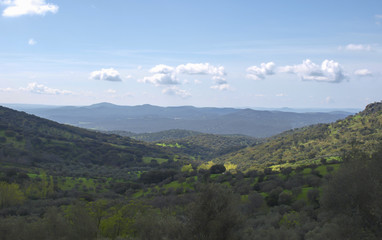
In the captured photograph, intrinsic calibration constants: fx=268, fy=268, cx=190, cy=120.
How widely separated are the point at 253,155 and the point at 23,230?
151431 mm

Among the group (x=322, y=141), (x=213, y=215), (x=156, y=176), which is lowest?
(x=156, y=176)

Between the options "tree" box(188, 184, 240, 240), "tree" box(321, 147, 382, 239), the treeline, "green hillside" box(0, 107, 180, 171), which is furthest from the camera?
"green hillside" box(0, 107, 180, 171)

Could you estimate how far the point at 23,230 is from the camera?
2430 centimetres

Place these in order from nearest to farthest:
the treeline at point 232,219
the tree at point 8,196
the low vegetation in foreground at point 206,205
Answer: the treeline at point 232,219 → the low vegetation in foreground at point 206,205 → the tree at point 8,196

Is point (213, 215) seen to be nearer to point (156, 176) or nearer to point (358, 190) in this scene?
point (358, 190)

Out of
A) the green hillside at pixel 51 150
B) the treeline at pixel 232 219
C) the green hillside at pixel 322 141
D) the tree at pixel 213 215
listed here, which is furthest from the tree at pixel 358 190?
the green hillside at pixel 51 150

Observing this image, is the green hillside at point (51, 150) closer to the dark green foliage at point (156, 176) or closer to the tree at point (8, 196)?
the dark green foliage at point (156, 176)

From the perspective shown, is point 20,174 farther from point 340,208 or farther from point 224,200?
point 340,208

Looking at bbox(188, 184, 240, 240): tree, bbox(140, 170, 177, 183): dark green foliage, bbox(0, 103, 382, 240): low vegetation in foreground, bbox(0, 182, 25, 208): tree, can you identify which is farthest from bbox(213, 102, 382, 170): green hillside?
bbox(188, 184, 240, 240): tree

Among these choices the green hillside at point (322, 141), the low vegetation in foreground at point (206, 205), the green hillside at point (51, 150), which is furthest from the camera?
the green hillside at point (322, 141)

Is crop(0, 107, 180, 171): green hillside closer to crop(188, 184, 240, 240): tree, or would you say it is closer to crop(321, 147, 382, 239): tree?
crop(188, 184, 240, 240): tree

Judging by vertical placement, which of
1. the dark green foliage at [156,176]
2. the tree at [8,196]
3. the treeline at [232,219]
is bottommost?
the dark green foliage at [156,176]

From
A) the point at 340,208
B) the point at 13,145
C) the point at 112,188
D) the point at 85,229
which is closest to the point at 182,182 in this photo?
the point at 112,188

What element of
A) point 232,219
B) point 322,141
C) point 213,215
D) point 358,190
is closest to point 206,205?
point 213,215
